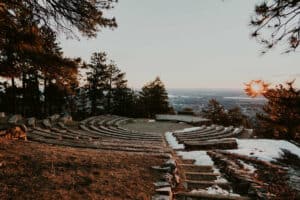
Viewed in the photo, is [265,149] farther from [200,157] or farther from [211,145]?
[200,157]

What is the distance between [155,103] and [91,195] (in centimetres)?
4334

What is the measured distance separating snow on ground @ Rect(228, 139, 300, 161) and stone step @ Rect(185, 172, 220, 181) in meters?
4.77

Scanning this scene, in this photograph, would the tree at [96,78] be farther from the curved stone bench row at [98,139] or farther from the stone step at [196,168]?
the stone step at [196,168]

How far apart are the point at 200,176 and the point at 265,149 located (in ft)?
24.3

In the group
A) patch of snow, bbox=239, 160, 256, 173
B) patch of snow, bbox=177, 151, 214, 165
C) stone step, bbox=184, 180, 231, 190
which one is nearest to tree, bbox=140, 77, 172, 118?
patch of snow, bbox=177, 151, 214, 165

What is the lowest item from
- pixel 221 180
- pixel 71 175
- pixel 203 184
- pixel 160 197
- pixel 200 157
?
pixel 200 157

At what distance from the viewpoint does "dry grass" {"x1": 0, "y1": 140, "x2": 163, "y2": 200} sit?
18.5ft

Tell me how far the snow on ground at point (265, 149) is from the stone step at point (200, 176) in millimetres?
4772

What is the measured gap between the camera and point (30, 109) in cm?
3919

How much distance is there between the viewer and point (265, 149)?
559 inches

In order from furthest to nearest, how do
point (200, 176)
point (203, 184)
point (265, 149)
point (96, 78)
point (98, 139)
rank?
1. point (96, 78)
2. point (98, 139)
3. point (265, 149)
4. point (200, 176)
5. point (203, 184)

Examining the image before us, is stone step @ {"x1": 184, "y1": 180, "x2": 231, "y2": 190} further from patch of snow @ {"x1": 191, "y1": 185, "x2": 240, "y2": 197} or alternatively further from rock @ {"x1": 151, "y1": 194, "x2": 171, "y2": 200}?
rock @ {"x1": 151, "y1": 194, "x2": 171, "y2": 200}

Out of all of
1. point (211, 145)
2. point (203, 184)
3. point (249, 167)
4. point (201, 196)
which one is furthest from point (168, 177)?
point (211, 145)

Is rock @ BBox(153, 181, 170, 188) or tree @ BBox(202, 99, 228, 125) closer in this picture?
rock @ BBox(153, 181, 170, 188)
